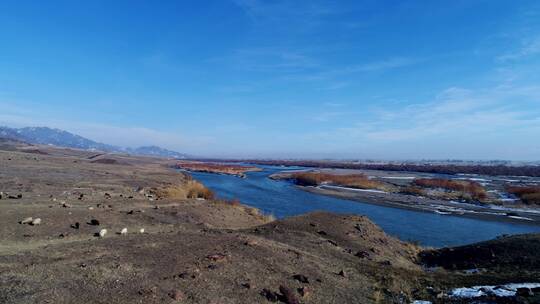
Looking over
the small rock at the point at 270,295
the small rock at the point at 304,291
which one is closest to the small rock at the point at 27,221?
the small rock at the point at 270,295

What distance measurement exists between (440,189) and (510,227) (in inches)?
1252

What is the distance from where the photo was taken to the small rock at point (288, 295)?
10531 mm

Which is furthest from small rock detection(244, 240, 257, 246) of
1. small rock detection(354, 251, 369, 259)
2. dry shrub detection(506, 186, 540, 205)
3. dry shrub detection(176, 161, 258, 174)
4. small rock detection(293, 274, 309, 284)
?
dry shrub detection(176, 161, 258, 174)

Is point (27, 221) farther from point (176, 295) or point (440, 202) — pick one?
point (440, 202)

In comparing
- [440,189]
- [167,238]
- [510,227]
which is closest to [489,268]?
[167,238]

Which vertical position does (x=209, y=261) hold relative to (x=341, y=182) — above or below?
above

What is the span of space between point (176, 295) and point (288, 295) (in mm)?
3008

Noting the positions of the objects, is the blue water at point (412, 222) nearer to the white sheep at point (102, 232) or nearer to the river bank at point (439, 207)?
the river bank at point (439, 207)

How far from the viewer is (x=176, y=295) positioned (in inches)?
377

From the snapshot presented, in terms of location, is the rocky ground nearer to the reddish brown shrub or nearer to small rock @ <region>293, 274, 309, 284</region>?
small rock @ <region>293, 274, 309, 284</region>

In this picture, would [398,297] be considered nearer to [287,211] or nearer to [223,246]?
[223,246]

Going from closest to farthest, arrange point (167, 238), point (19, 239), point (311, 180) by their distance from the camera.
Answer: point (19, 239), point (167, 238), point (311, 180)

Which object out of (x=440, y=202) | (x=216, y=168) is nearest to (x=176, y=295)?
(x=440, y=202)

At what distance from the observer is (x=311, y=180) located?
75.9 meters
